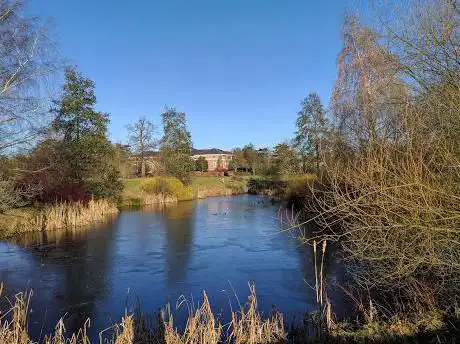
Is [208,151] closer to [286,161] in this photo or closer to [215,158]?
[215,158]

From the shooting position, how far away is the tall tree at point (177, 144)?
39.1 meters

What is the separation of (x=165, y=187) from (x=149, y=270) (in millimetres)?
22774

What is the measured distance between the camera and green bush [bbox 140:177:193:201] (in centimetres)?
3378

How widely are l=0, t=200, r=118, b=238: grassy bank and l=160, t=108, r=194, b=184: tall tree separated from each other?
53.8 feet

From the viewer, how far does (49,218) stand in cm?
1914

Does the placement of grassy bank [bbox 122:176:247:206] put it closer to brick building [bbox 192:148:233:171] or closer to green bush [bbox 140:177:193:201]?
green bush [bbox 140:177:193:201]

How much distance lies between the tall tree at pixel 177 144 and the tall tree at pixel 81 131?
12.9 m

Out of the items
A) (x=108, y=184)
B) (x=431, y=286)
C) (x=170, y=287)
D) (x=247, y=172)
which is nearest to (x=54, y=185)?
(x=108, y=184)

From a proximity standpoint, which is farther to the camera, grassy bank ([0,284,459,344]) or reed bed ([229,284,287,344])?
reed bed ([229,284,287,344])

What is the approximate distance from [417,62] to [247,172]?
192 ft

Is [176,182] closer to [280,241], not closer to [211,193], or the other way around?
[211,193]

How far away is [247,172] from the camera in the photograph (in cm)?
6494

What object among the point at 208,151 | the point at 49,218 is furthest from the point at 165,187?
the point at 208,151

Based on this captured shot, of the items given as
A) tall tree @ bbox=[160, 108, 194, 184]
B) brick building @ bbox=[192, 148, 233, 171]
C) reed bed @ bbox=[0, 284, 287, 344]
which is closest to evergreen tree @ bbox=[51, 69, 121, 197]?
tall tree @ bbox=[160, 108, 194, 184]
